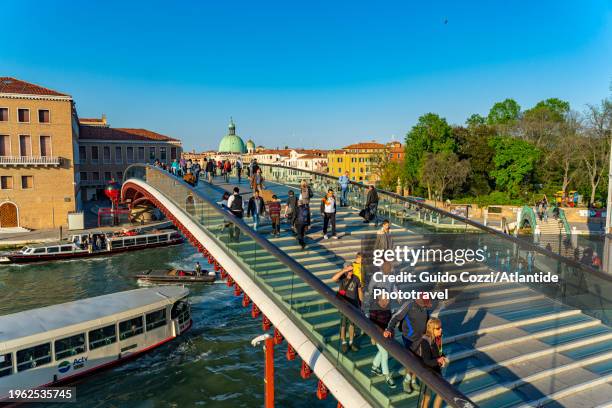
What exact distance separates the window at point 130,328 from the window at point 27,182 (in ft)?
102

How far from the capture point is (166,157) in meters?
65.9

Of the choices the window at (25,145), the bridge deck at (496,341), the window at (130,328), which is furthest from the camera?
the window at (25,145)

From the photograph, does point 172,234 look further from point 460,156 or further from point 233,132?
point 233,132

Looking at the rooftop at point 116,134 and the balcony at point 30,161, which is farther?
the rooftop at point 116,134

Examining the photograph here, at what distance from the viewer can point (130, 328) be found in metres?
15.4

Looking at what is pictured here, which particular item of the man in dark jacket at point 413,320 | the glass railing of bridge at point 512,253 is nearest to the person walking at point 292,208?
the glass railing of bridge at point 512,253

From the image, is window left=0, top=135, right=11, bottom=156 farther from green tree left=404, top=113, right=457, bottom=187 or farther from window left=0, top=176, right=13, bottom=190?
green tree left=404, top=113, right=457, bottom=187

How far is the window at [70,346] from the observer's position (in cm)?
1349

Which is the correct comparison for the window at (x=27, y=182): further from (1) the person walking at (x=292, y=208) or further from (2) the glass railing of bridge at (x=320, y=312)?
(1) the person walking at (x=292, y=208)

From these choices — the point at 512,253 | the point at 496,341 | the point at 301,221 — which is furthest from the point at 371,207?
the point at 496,341

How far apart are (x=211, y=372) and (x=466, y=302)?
9323 millimetres

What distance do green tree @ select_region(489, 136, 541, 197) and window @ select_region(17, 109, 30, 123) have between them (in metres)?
47.0

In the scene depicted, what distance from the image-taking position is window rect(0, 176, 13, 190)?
38719mm

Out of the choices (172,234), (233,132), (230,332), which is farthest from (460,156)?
(233,132)
